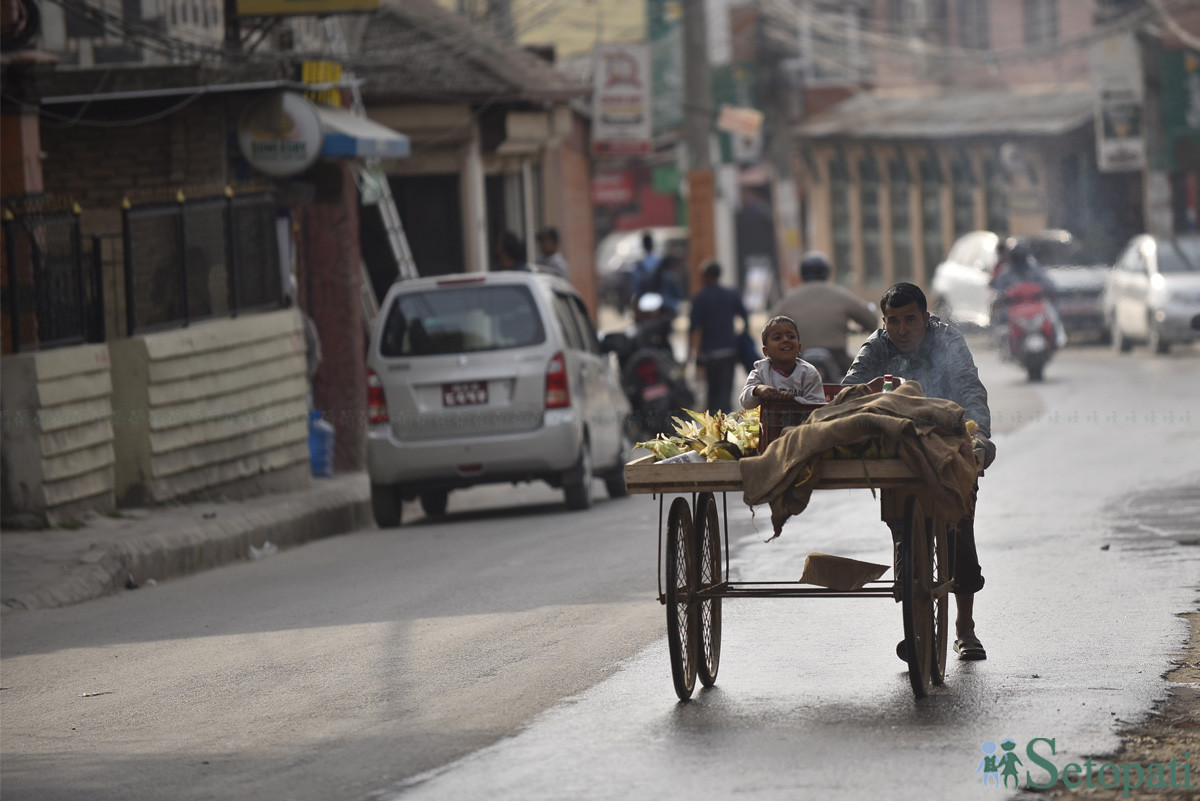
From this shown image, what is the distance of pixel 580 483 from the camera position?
15141mm

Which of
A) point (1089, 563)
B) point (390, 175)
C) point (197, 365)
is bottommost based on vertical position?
point (1089, 563)

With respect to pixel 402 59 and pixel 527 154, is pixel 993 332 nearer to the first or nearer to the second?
pixel 527 154

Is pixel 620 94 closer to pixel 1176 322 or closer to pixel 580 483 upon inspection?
pixel 1176 322

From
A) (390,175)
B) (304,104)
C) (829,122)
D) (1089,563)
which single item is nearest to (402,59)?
(390,175)

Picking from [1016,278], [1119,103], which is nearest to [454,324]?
[1016,278]

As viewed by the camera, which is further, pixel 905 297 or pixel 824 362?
pixel 824 362

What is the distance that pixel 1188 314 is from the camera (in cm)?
2838

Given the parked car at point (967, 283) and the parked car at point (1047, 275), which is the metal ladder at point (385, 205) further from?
the parked car at point (967, 283)

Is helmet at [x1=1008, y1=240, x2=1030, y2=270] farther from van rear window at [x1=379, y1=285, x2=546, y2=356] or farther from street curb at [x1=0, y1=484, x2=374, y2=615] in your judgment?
van rear window at [x1=379, y1=285, x2=546, y2=356]

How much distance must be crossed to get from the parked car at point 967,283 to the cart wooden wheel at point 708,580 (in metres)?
25.9

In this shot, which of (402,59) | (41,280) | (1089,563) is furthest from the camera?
(402,59)

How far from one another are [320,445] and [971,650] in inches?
426

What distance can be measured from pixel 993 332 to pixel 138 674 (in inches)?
864

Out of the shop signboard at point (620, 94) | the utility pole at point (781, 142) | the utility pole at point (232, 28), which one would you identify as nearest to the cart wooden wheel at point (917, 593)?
the utility pole at point (232, 28)
